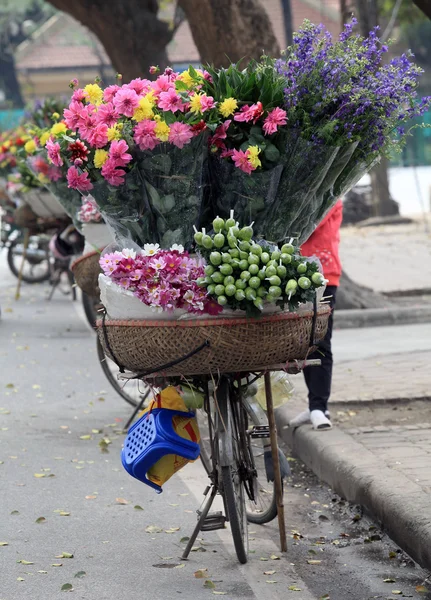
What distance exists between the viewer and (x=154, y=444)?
4922mm

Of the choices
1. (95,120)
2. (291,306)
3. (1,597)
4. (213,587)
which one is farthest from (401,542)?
(95,120)

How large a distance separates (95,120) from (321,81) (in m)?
0.97

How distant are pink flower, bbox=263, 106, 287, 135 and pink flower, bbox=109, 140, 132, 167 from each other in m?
0.58

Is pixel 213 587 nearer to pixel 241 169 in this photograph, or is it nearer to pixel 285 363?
pixel 285 363

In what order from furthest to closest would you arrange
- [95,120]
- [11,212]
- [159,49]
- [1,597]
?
1. [11,212]
2. [159,49]
3. [95,120]
4. [1,597]

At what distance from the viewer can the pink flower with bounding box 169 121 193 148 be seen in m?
4.80

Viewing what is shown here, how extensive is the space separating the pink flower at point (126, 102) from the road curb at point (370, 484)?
2177 millimetres

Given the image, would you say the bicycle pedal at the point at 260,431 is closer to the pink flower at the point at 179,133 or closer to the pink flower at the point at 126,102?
the pink flower at the point at 179,133

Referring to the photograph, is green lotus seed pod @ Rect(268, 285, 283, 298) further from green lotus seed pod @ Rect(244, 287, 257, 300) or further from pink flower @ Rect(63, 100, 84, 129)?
pink flower @ Rect(63, 100, 84, 129)

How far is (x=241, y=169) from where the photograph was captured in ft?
15.9

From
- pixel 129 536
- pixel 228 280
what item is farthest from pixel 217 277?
pixel 129 536

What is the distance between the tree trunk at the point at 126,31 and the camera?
16047 mm

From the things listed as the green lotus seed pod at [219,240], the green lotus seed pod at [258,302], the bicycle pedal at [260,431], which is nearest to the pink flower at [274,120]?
the green lotus seed pod at [219,240]

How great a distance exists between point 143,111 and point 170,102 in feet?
0.39
